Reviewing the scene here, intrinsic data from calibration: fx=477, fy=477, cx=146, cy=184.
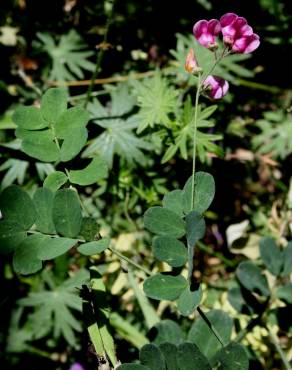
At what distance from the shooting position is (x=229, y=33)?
1332 mm

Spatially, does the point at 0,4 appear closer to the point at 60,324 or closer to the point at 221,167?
the point at 221,167

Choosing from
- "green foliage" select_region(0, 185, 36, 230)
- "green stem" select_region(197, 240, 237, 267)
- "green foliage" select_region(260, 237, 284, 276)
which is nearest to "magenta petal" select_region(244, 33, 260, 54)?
"green foliage" select_region(260, 237, 284, 276)

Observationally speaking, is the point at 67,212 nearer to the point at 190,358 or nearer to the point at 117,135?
the point at 190,358

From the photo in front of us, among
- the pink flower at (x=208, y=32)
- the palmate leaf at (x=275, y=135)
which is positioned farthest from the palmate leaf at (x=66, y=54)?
the pink flower at (x=208, y=32)

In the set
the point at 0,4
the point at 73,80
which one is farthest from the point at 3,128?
the point at 0,4

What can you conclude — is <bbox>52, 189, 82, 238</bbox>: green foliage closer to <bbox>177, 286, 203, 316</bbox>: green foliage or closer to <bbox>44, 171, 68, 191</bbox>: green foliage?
<bbox>44, 171, 68, 191</bbox>: green foliage

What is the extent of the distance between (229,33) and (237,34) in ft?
0.08

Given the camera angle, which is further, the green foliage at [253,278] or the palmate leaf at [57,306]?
the palmate leaf at [57,306]

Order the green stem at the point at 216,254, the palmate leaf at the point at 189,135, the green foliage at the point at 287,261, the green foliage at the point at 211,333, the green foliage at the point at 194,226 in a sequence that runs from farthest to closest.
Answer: the green stem at the point at 216,254 < the palmate leaf at the point at 189,135 < the green foliage at the point at 287,261 < the green foliage at the point at 211,333 < the green foliage at the point at 194,226

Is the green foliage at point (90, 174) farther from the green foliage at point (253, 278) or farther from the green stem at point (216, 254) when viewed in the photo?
the green stem at point (216, 254)

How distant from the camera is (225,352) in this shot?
1.20 metres

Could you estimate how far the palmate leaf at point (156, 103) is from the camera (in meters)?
1.89

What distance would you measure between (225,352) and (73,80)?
5.11ft

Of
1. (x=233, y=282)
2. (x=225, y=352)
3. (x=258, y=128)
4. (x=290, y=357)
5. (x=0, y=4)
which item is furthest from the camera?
(x=258, y=128)
